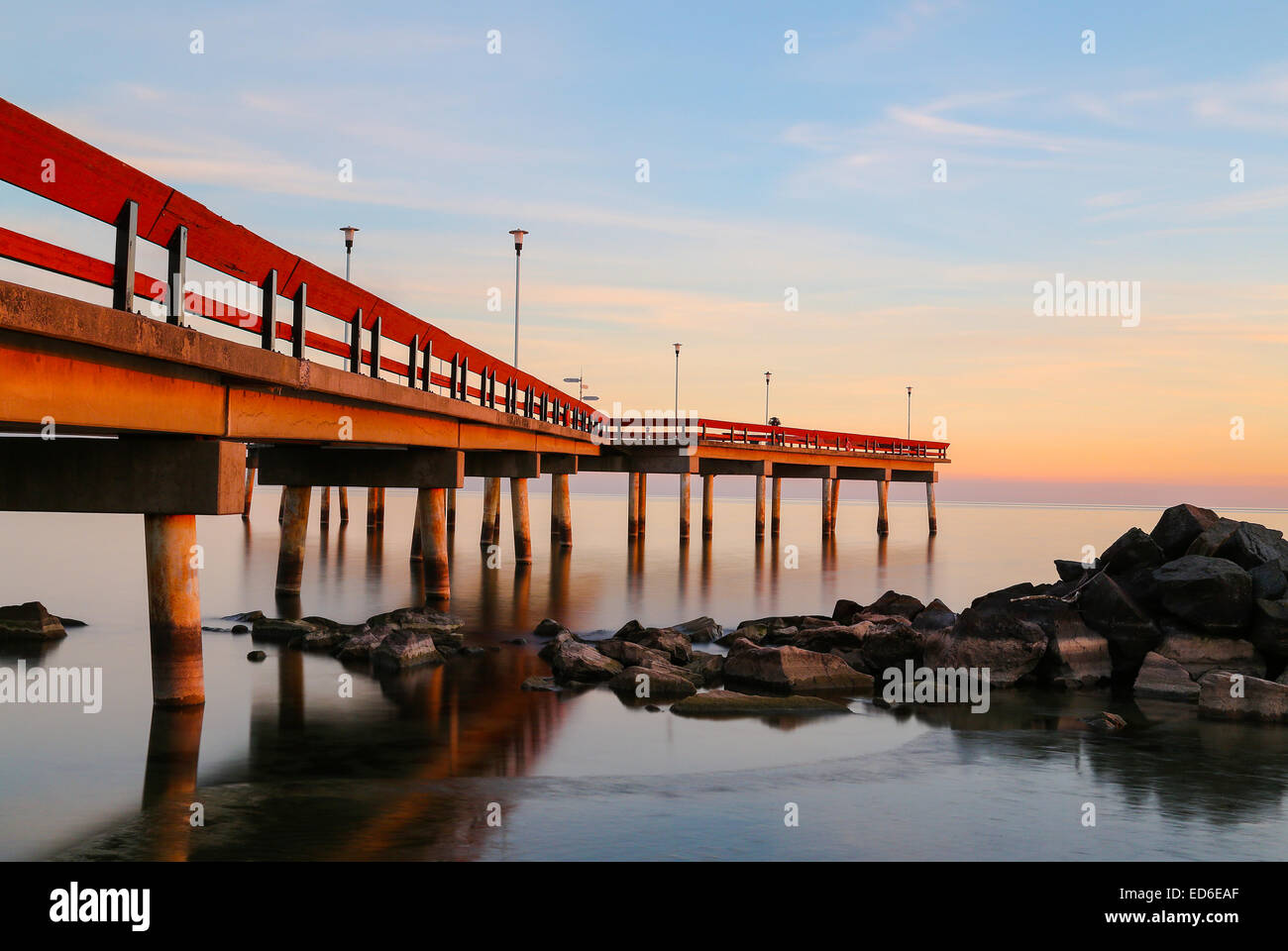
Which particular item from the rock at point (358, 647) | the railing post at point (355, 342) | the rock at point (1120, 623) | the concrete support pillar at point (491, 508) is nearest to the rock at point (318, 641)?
the rock at point (358, 647)

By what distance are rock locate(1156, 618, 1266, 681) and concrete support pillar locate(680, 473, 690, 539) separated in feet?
123

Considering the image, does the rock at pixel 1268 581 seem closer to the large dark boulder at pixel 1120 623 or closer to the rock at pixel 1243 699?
the large dark boulder at pixel 1120 623

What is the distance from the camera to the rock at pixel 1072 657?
57.5ft

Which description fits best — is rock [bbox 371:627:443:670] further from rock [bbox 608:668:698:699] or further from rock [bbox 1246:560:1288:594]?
rock [bbox 1246:560:1288:594]

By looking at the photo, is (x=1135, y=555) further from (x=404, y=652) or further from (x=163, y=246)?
(x=163, y=246)

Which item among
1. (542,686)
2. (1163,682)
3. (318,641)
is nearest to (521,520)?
(318,641)

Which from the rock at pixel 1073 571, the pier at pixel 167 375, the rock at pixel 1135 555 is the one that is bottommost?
the rock at pixel 1073 571

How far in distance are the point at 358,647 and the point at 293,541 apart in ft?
33.5

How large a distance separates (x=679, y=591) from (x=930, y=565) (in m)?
20.5

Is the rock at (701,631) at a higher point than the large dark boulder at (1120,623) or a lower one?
lower

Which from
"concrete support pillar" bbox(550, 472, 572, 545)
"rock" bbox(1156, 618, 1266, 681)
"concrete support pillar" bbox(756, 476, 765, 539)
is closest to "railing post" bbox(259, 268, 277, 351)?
"rock" bbox(1156, 618, 1266, 681)

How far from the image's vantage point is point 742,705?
15398 millimetres

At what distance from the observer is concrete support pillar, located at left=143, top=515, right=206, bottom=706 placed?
13.4 m

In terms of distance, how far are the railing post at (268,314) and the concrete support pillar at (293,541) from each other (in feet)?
45.2
